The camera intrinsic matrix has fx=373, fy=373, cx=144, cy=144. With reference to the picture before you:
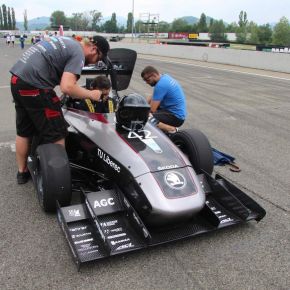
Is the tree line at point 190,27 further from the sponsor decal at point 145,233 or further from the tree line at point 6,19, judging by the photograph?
the sponsor decal at point 145,233

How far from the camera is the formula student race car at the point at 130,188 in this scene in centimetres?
286

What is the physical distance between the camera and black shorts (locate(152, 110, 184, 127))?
17.7 ft

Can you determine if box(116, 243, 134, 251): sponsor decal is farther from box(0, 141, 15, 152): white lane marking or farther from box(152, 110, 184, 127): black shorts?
box(0, 141, 15, 152): white lane marking

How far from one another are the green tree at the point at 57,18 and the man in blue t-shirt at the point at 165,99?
143 meters

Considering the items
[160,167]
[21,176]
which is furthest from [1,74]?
[160,167]

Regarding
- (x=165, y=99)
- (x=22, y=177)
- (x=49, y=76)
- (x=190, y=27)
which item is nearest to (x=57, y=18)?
(x=190, y=27)

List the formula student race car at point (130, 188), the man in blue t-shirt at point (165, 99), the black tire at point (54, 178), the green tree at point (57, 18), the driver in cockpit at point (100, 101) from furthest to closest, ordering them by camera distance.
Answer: the green tree at point (57, 18) < the man in blue t-shirt at point (165, 99) < the driver in cockpit at point (100, 101) < the black tire at point (54, 178) < the formula student race car at point (130, 188)

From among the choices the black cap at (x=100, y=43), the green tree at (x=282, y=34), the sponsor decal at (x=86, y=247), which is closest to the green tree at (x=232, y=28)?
the green tree at (x=282, y=34)

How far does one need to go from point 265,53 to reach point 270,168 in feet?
55.4

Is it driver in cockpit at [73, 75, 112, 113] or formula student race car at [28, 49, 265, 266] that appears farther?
driver in cockpit at [73, 75, 112, 113]

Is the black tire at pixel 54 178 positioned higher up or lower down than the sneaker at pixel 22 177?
higher up

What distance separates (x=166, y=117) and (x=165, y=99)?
0.26 m

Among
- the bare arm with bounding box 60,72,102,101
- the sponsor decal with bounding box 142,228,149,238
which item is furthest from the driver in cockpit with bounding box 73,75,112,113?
the sponsor decal with bounding box 142,228,149,238

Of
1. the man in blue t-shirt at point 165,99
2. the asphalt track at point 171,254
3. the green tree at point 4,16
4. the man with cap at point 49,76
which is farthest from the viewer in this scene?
the green tree at point 4,16
